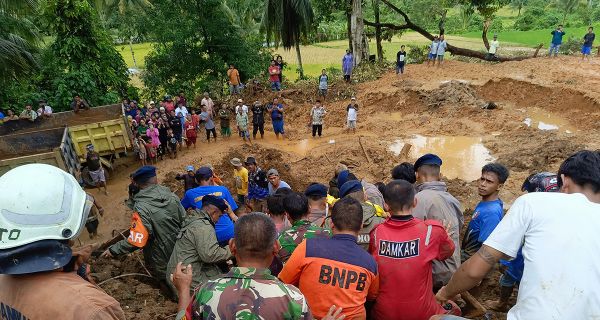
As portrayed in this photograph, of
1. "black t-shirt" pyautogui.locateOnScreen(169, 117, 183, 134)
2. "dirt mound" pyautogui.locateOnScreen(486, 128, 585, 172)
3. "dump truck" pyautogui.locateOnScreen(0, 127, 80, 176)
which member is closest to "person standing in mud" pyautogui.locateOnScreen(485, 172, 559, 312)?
"dirt mound" pyautogui.locateOnScreen(486, 128, 585, 172)

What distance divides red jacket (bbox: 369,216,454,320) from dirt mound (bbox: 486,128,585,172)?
26.8 feet

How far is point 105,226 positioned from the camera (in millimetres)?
8664

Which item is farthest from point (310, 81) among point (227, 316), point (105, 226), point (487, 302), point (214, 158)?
point (227, 316)

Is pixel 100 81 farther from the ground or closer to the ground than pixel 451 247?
farther from the ground

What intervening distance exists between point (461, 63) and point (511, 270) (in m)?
17.7

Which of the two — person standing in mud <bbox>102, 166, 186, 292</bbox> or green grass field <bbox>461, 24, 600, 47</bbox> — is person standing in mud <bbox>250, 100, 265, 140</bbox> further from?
green grass field <bbox>461, 24, 600, 47</bbox>

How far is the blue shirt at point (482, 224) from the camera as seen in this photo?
4.02 metres

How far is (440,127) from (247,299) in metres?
13.0

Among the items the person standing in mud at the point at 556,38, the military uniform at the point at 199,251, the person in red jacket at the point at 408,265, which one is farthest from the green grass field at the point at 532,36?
the military uniform at the point at 199,251

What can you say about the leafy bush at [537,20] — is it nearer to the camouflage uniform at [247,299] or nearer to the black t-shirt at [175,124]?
the black t-shirt at [175,124]

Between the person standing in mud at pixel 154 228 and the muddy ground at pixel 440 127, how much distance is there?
412 centimetres

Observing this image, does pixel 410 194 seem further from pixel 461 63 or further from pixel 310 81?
pixel 461 63

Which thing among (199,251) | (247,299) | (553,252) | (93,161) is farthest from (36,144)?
(553,252)

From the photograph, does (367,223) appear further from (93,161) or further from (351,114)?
(351,114)
